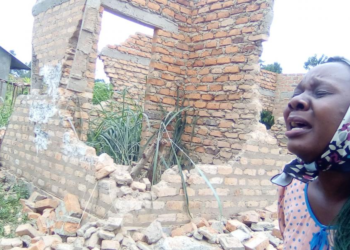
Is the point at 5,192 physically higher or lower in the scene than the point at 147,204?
lower

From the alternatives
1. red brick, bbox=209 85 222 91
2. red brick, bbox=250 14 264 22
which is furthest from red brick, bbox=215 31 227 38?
red brick, bbox=209 85 222 91

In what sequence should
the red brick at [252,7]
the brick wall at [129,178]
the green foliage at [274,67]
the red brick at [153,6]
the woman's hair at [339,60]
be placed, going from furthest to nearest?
the green foliage at [274,67] → the red brick at [153,6] → the red brick at [252,7] → the brick wall at [129,178] → the woman's hair at [339,60]

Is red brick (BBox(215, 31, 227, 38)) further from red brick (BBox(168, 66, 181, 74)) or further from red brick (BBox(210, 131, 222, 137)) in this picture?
red brick (BBox(210, 131, 222, 137))

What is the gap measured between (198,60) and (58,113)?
211 cm

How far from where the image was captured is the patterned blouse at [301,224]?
4.56 feet

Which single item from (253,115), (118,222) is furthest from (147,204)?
(253,115)

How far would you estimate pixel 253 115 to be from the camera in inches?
189

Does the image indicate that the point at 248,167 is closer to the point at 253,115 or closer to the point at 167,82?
the point at 253,115

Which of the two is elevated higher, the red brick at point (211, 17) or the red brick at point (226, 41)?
the red brick at point (211, 17)

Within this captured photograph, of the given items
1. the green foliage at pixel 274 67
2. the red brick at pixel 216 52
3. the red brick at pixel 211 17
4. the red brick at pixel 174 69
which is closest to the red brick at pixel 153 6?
the red brick at pixel 211 17

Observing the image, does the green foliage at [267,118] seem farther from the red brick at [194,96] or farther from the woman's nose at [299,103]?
the woman's nose at [299,103]

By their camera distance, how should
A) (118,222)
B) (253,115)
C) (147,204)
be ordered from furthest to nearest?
(253,115)
(147,204)
(118,222)

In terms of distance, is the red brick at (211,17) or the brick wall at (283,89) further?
the brick wall at (283,89)

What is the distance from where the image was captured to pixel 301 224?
1520 millimetres
